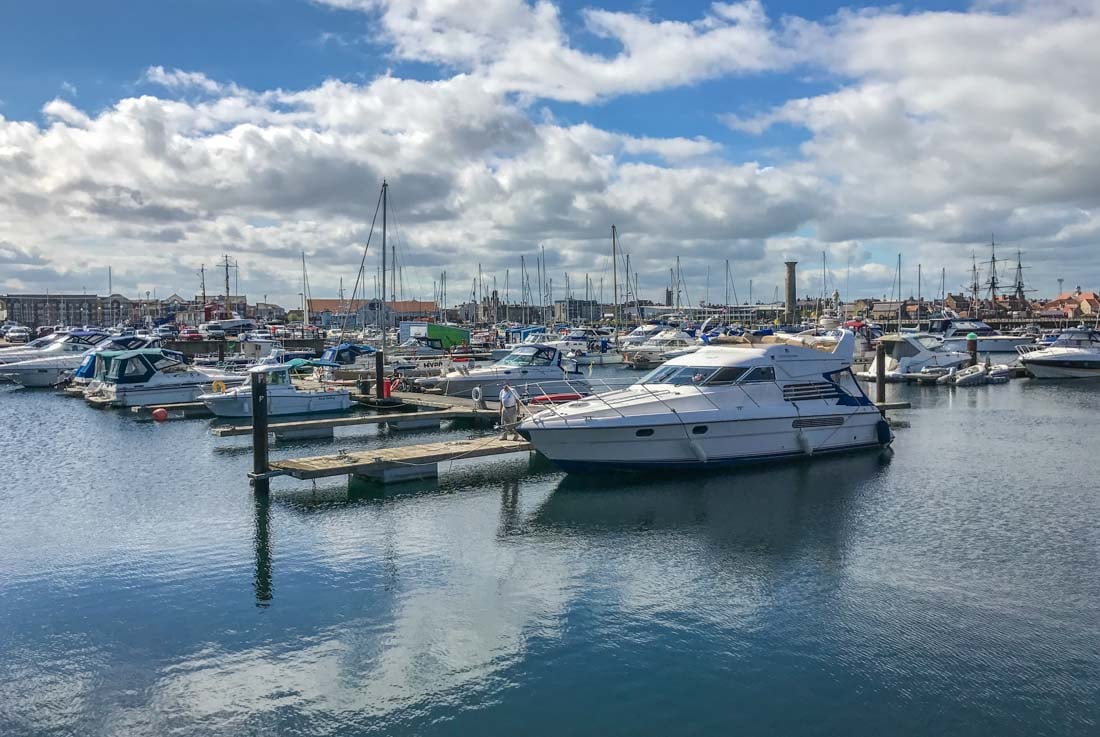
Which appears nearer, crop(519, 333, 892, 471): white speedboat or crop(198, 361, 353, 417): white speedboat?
crop(519, 333, 892, 471): white speedboat

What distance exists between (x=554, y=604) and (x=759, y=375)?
13890 millimetres

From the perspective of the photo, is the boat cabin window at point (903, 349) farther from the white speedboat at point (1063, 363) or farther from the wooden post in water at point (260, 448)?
the wooden post in water at point (260, 448)

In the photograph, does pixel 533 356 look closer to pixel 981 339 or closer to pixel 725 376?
pixel 725 376

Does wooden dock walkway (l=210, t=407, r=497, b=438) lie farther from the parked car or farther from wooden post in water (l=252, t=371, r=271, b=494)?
the parked car

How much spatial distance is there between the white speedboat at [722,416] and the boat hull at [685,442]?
3 centimetres

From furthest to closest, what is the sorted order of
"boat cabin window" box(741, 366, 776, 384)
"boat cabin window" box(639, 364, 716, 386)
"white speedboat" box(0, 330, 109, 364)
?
"white speedboat" box(0, 330, 109, 364), "boat cabin window" box(741, 366, 776, 384), "boat cabin window" box(639, 364, 716, 386)

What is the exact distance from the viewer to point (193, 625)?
44.8ft

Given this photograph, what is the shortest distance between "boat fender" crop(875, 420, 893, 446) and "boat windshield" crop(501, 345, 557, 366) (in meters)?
18.4

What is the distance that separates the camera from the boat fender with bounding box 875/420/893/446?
2881cm

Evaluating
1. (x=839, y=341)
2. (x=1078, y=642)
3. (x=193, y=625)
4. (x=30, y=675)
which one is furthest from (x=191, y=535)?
(x=839, y=341)

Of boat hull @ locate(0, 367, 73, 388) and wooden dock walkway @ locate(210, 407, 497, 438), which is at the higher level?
boat hull @ locate(0, 367, 73, 388)

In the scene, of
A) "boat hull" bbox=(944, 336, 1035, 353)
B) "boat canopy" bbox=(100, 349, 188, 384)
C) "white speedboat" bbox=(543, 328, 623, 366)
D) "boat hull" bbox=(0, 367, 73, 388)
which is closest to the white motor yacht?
"white speedboat" bbox=(543, 328, 623, 366)

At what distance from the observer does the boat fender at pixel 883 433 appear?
28812 millimetres

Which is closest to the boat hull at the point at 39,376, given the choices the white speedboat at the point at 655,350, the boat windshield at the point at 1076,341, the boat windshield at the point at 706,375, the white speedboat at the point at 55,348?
the white speedboat at the point at 55,348
